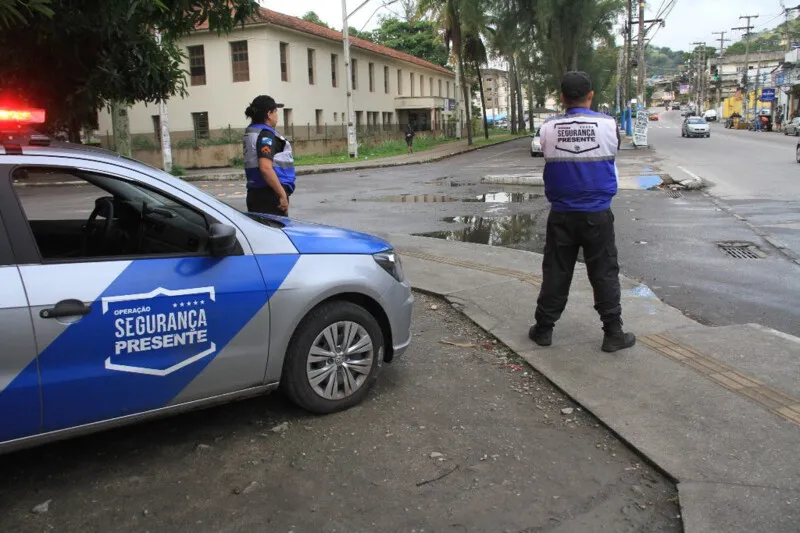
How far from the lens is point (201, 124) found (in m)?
34.8

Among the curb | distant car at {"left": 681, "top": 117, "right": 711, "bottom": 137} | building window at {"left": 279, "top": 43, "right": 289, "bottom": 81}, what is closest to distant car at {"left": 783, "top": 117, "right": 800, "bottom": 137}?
distant car at {"left": 681, "top": 117, "right": 711, "bottom": 137}

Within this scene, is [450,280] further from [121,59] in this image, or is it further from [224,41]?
[224,41]

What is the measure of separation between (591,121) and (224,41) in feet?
107

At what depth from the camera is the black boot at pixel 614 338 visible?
4.74 meters

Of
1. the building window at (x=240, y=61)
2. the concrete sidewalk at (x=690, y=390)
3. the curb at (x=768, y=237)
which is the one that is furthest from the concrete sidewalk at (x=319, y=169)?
the concrete sidewalk at (x=690, y=390)

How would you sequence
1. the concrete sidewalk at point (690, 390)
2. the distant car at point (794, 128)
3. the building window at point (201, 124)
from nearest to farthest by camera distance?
the concrete sidewalk at point (690, 390) → the building window at point (201, 124) → the distant car at point (794, 128)

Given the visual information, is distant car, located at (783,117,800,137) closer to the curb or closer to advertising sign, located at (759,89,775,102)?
advertising sign, located at (759,89,775,102)

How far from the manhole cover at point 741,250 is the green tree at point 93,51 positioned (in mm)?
6672

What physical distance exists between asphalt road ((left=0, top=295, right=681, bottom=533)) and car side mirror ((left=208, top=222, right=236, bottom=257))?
3.70 ft

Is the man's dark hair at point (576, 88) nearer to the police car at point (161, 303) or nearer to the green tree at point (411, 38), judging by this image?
the police car at point (161, 303)

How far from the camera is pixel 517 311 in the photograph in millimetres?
5848

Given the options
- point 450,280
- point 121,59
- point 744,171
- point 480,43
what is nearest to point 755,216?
point 450,280

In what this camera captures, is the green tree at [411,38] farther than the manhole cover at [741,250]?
Yes

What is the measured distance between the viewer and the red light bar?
9.98ft
